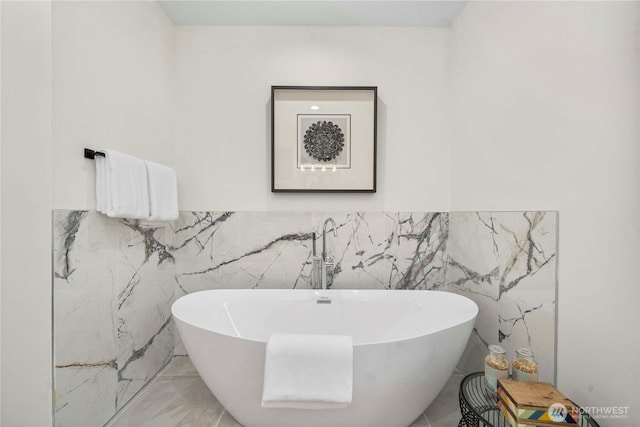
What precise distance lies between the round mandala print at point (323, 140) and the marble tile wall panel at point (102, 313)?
3.65 feet

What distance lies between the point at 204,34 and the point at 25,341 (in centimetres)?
189

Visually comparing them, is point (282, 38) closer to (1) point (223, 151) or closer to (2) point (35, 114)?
(1) point (223, 151)

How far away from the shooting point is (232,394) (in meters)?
1.19

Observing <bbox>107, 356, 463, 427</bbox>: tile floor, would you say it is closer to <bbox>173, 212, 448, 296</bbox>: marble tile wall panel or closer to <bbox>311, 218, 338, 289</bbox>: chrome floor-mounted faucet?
<bbox>173, 212, 448, 296</bbox>: marble tile wall panel

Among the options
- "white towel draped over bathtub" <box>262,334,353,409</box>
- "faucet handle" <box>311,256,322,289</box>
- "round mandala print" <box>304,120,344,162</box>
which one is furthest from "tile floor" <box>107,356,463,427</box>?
"round mandala print" <box>304,120,344,162</box>

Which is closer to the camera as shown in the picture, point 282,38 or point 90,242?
point 90,242

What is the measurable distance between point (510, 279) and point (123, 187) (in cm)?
185

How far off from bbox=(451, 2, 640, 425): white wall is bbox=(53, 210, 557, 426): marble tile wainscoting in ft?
0.32

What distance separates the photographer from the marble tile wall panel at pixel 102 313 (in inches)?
43.2

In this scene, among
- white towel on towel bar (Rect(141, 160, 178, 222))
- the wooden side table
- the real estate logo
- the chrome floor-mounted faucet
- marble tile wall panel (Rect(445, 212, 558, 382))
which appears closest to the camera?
the real estate logo

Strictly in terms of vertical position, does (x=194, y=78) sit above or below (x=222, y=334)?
above

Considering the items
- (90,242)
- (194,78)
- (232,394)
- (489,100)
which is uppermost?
(194,78)

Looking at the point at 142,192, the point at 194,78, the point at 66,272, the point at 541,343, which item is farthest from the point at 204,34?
the point at 541,343

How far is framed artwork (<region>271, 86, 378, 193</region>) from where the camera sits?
189 centimetres
